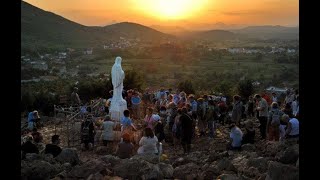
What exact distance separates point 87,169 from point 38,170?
0.95m

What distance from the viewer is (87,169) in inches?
330

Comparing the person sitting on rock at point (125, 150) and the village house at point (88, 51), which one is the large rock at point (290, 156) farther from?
the village house at point (88, 51)

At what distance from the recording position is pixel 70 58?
108062mm

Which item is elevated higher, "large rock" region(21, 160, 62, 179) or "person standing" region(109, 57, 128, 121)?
"person standing" region(109, 57, 128, 121)

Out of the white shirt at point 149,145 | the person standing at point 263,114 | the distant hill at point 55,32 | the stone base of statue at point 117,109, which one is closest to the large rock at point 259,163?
the white shirt at point 149,145

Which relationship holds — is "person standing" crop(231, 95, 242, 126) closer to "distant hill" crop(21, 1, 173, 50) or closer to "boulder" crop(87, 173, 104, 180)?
"boulder" crop(87, 173, 104, 180)

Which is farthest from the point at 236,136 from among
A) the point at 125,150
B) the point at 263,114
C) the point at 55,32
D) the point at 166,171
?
the point at 55,32

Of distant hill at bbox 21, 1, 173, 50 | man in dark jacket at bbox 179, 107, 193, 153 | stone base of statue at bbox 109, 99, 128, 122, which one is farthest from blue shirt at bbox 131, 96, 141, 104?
distant hill at bbox 21, 1, 173, 50

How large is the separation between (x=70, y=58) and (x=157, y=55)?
2352 centimetres

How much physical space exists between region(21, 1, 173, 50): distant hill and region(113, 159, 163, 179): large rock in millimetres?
97479

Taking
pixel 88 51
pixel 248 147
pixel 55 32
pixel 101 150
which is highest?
pixel 55 32

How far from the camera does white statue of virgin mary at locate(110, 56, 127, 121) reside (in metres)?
16.6

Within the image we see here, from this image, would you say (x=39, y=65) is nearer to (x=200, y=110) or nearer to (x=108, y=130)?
(x=200, y=110)
